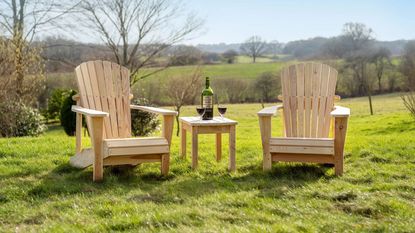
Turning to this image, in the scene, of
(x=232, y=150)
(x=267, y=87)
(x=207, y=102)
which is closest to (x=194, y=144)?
(x=232, y=150)

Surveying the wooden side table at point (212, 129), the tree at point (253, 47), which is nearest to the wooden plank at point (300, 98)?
the wooden side table at point (212, 129)

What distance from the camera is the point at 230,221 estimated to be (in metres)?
2.60

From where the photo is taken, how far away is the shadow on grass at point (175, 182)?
3264mm

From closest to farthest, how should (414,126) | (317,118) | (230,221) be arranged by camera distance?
(230,221)
(317,118)
(414,126)

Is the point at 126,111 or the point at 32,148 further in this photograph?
the point at 32,148

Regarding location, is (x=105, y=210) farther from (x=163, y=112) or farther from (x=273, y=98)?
(x=273, y=98)

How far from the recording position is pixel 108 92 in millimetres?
4352

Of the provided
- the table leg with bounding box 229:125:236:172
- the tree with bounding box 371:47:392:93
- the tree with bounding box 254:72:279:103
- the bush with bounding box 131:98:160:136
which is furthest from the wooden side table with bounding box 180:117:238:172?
the tree with bounding box 371:47:392:93

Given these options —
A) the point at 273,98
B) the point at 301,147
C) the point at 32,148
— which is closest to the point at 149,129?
the point at 32,148

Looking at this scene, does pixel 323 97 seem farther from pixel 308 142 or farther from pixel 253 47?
pixel 253 47

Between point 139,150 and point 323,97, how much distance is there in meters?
2.02

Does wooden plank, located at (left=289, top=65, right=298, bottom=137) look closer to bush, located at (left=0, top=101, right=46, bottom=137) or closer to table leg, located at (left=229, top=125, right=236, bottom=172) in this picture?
table leg, located at (left=229, top=125, right=236, bottom=172)

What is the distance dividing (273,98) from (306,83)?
18280mm

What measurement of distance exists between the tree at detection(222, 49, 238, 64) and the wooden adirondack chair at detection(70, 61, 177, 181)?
1029 inches
